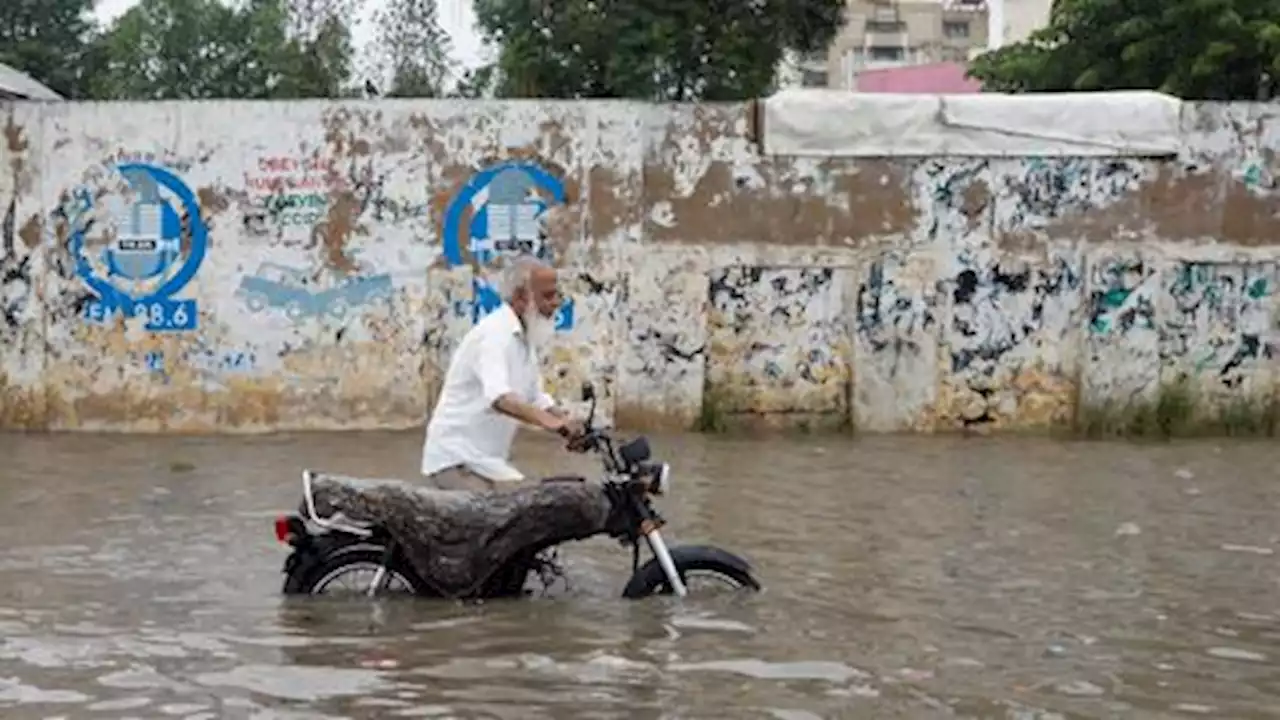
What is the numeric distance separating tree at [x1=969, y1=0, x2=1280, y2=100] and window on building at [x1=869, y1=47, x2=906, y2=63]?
299ft

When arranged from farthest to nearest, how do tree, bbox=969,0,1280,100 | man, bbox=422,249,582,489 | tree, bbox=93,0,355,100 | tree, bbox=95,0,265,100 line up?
tree, bbox=95,0,265,100 → tree, bbox=93,0,355,100 → tree, bbox=969,0,1280,100 → man, bbox=422,249,582,489

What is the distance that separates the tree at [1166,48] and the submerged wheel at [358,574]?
22.6 meters

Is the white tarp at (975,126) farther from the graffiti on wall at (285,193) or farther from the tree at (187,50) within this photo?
the tree at (187,50)

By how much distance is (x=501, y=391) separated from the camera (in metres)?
8.36

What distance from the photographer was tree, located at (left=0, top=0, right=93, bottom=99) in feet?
145

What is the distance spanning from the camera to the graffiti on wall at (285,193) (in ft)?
54.0

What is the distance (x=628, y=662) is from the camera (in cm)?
760

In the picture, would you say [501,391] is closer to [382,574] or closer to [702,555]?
[382,574]

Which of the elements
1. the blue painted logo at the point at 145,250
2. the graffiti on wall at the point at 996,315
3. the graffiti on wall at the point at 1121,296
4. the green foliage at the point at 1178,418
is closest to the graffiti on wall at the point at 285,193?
the blue painted logo at the point at 145,250

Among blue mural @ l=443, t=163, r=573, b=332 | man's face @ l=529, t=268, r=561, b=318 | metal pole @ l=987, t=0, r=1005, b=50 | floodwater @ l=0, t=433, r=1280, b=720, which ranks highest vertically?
metal pole @ l=987, t=0, r=1005, b=50

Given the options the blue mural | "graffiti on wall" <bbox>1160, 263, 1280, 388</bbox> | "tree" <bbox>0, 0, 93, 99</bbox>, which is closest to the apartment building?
"tree" <bbox>0, 0, 93, 99</bbox>

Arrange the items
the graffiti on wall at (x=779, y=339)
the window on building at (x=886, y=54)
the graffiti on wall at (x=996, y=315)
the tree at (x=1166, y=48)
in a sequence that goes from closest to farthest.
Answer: the graffiti on wall at (x=779, y=339), the graffiti on wall at (x=996, y=315), the tree at (x=1166, y=48), the window on building at (x=886, y=54)

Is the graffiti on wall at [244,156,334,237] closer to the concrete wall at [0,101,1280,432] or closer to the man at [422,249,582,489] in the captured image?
the concrete wall at [0,101,1280,432]

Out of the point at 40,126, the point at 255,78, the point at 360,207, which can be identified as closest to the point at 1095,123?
the point at 360,207
